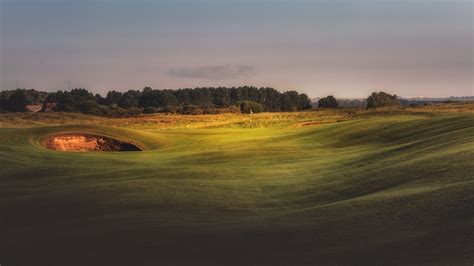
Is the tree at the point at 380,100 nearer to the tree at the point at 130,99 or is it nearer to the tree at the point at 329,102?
the tree at the point at 329,102

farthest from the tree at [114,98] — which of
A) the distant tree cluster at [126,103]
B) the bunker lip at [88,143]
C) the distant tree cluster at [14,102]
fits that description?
the bunker lip at [88,143]

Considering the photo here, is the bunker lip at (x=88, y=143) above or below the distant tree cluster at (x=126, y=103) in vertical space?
below

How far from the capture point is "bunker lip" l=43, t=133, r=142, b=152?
4207 cm

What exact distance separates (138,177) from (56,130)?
25.2 meters

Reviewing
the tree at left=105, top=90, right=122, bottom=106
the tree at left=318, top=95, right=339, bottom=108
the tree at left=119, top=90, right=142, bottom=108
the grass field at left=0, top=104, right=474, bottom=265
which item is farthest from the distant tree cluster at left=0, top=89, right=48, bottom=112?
the grass field at left=0, top=104, right=474, bottom=265

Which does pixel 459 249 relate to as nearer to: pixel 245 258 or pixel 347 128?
pixel 245 258

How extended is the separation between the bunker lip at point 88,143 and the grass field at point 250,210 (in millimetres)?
13959

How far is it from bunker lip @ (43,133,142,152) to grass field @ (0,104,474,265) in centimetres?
1396

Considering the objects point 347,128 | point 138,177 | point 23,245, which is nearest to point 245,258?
point 23,245

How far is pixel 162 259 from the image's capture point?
10.3 m

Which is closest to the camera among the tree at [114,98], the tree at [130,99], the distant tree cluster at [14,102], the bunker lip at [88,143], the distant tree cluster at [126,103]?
the bunker lip at [88,143]

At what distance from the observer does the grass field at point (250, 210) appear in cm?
1040

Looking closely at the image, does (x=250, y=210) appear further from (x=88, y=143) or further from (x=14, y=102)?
(x=14, y=102)

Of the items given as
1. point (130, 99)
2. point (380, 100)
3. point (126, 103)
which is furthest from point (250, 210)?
point (130, 99)
